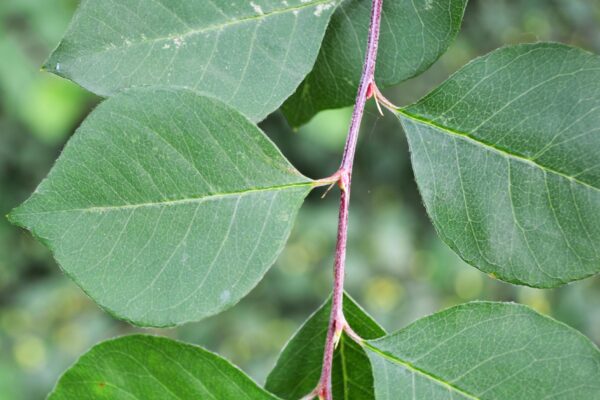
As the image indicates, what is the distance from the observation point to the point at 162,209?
2.18ft

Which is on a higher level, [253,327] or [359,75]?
[359,75]

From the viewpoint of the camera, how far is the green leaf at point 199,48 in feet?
2.39

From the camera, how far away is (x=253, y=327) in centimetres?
233

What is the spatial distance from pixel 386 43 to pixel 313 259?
1.63m

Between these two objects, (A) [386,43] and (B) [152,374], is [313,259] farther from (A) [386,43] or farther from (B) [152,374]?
(B) [152,374]

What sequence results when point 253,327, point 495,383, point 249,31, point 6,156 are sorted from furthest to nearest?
point 6,156 → point 253,327 → point 249,31 → point 495,383

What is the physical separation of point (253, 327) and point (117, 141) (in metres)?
1.70

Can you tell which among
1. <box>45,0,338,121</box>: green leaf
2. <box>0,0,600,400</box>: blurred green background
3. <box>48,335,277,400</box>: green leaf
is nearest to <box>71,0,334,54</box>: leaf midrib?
<box>45,0,338,121</box>: green leaf

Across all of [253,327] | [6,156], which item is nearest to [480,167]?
[253,327]

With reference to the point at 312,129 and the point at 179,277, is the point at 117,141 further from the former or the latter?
the point at 312,129

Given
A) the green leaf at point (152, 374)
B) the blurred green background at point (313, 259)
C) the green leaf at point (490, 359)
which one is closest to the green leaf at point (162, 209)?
the green leaf at point (152, 374)

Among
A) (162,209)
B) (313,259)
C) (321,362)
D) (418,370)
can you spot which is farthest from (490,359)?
(313,259)

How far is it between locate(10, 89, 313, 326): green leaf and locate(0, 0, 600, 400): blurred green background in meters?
1.56

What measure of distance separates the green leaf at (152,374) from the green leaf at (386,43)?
31 cm
